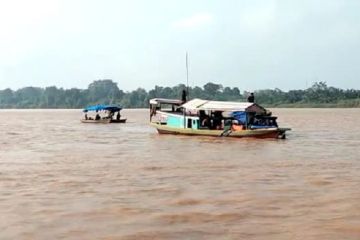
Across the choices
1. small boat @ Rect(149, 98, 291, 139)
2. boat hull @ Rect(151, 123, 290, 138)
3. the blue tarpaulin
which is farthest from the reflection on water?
the blue tarpaulin

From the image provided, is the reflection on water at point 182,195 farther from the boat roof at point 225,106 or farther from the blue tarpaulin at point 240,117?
the blue tarpaulin at point 240,117

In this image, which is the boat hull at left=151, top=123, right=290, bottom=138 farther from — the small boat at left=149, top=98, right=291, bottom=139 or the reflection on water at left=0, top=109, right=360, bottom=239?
the reflection on water at left=0, top=109, right=360, bottom=239

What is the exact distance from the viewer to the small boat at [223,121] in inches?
915

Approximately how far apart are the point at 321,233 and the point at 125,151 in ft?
42.1

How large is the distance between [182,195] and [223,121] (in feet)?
51.0

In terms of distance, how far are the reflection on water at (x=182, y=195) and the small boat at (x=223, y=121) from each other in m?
5.73

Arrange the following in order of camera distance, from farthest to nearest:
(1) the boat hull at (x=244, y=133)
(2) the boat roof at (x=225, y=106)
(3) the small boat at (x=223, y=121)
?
1. (2) the boat roof at (x=225, y=106)
2. (3) the small boat at (x=223, y=121)
3. (1) the boat hull at (x=244, y=133)

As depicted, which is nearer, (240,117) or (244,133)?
(244,133)

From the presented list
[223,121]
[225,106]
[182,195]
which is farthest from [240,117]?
[182,195]

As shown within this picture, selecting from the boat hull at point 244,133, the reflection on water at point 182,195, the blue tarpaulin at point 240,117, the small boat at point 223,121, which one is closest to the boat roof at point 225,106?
the small boat at point 223,121

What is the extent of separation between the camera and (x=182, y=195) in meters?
9.58

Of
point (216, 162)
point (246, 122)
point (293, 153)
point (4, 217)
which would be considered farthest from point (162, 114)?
point (4, 217)

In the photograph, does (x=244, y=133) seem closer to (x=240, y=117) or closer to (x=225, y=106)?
(x=240, y=117)

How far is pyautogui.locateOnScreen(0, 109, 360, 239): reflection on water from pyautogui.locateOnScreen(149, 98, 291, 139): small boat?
5735 mm
